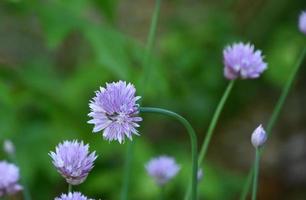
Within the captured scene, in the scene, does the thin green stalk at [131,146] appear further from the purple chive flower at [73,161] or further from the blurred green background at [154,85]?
the blurred green background at [154,85]

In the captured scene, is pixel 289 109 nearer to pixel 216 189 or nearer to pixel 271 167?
pixel 271 167

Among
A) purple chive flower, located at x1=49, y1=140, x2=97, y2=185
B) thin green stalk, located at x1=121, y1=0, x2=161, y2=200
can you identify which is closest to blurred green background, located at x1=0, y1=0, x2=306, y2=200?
thin green stalk, located at x1=121, y1=0, x2=161, y2=200

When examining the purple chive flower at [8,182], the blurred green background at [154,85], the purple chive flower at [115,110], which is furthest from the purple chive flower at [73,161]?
the blurred green background at [154,85]

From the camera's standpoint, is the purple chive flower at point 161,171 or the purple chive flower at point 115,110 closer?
the purple chive flower at point 115,110

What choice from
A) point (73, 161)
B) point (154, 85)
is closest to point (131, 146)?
point (73, 161)

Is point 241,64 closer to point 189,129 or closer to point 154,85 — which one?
point 189,129
